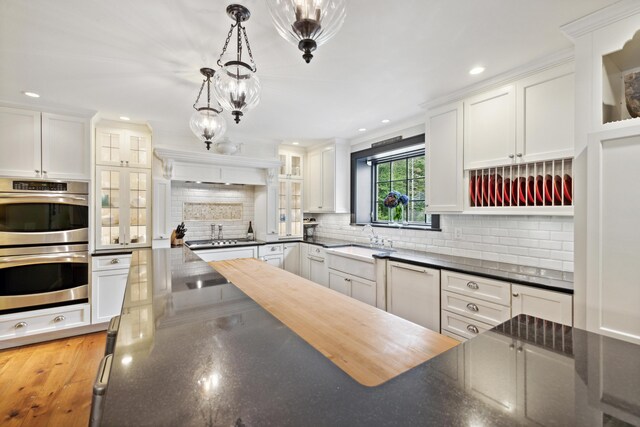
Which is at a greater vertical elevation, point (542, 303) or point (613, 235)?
point (613, 235)

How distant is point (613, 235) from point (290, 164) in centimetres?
419

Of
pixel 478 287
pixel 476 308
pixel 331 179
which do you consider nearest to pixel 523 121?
pixel 478 287

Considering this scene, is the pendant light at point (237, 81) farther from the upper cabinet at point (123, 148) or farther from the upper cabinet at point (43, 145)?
the upper cabinet at point (123, 148)

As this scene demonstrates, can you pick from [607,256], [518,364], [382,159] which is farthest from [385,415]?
[382,159]

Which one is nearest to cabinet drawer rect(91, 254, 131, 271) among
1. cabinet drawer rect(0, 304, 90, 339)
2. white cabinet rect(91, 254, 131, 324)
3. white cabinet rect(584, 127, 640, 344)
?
white cabinet rect(91, 254, 131, 324)

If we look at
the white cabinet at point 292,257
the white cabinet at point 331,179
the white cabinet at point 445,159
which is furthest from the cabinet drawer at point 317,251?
the white cabinet at point 445,159

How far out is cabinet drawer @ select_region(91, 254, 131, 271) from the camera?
341 centimetres

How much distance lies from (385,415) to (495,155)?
255 centimetres

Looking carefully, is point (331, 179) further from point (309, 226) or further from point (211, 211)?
point (211, 211)

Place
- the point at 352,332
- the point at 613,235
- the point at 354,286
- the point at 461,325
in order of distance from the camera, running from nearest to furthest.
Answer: the point at 352,332, the point at 613,235, the point at 461,325, the point at 354,286

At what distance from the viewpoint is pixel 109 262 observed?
3484 millimetres

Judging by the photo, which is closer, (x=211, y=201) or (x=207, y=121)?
(x=207, y=121)

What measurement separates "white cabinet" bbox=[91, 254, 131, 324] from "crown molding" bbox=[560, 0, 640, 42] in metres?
4.49

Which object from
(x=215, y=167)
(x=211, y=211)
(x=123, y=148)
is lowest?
(x=211, y=211)
